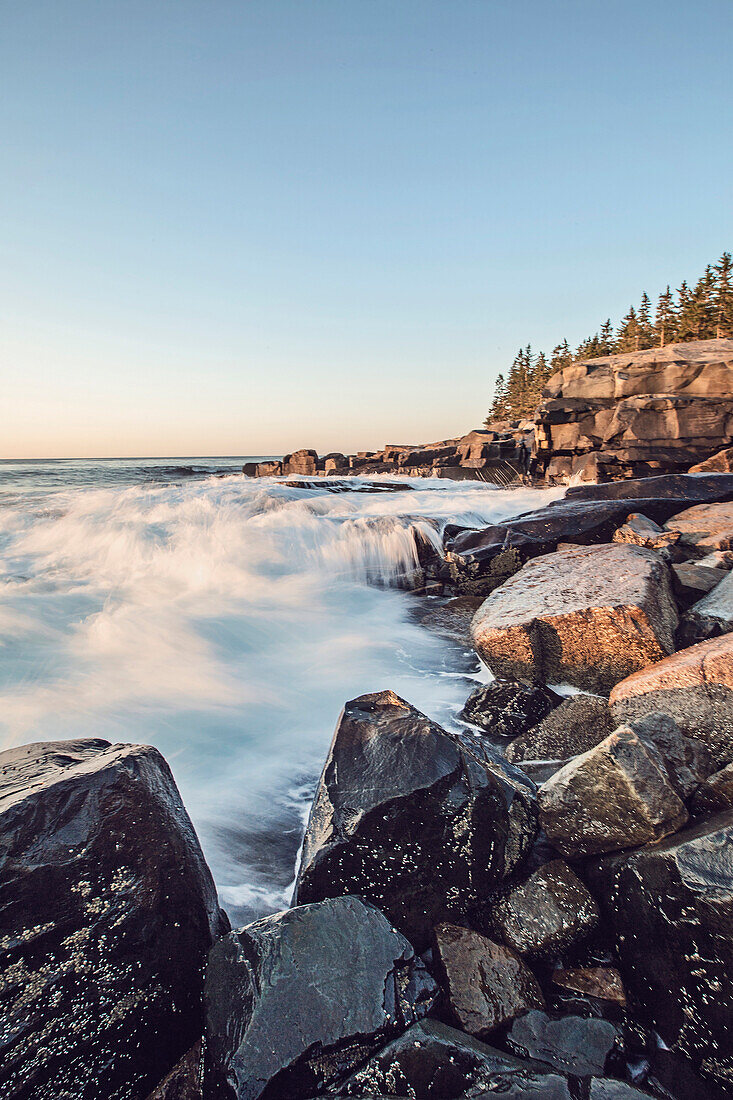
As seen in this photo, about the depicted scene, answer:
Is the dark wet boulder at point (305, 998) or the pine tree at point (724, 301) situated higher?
the pine tree at point (724, 301)

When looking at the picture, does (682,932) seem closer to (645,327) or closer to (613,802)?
(613,802)

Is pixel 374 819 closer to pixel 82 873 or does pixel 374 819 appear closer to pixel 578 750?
pixel 82 873

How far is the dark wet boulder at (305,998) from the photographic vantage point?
5.10 ft

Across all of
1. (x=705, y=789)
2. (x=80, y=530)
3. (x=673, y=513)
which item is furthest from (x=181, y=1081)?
(x=80, y=530)

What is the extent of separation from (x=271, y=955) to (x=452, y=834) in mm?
878

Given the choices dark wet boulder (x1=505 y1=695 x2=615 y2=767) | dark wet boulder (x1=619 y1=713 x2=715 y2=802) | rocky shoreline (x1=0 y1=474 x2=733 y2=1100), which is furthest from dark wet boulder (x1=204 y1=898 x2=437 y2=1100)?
dark wet boulder (x1=505 y1=695 x2=615 y2=767)

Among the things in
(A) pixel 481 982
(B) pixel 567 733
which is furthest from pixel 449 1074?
(B) pixel 567 733

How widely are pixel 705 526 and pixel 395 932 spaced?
701 cm

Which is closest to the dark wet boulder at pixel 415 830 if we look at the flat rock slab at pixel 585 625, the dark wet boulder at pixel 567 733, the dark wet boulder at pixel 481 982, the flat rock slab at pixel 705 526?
the dark wet boulder at pixel 481 982

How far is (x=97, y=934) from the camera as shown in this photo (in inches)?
67.8

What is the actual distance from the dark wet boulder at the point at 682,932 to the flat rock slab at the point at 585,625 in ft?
7.67

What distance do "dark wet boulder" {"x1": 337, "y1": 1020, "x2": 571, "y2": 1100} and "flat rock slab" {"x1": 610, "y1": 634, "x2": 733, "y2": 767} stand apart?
1.85m

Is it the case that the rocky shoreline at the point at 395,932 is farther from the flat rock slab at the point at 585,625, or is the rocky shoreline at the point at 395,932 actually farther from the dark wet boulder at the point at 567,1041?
the flat rock slab at the point at 585,625

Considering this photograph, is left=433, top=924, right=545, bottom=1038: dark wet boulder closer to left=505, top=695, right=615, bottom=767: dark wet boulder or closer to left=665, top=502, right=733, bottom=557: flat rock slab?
left=505, top=695, right=615, bottom=767: dark wet boulder
